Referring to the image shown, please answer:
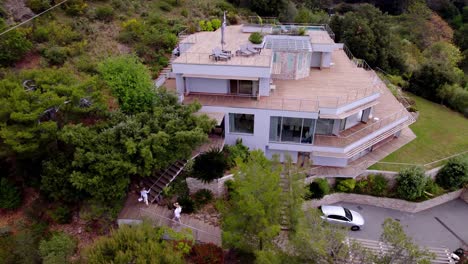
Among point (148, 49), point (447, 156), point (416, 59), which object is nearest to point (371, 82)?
point (447, 156)

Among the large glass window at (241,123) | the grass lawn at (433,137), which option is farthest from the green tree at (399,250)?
the grass lawn at (433,137)

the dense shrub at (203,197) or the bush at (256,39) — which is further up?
the bush at (256,39)

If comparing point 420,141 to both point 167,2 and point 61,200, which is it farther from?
Result: point 167,2

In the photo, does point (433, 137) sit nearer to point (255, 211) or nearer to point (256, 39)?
point (256, 39)

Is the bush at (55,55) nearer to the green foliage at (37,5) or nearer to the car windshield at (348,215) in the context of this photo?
the green foliage at (37,5)

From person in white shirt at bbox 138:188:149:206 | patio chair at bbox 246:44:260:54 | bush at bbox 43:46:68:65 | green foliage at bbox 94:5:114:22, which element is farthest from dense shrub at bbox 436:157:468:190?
green foliage at bbox 94:5:114:22

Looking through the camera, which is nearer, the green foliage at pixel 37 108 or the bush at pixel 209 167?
the green foliage at pixel 37 108

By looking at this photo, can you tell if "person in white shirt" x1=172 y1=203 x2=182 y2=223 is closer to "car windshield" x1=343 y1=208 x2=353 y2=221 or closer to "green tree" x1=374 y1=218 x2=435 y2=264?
"green tree" x1=374 y1=218 x2=435 y2=264
